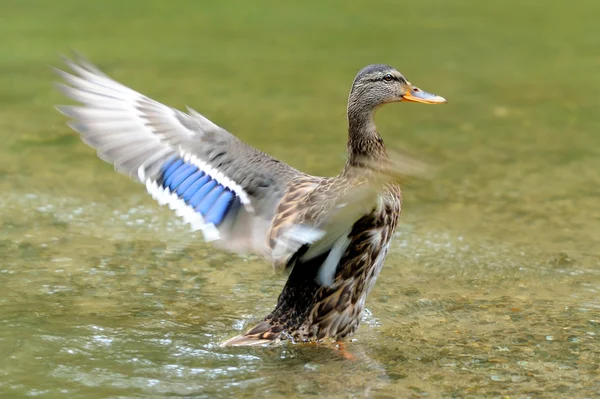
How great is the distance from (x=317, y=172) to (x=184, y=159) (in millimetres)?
2676

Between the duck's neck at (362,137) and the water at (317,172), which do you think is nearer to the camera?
the water at (317,172)

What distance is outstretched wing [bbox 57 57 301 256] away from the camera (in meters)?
5.32

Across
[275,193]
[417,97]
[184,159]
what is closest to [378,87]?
[417,97]

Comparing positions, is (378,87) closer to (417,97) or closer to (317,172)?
(417,97)

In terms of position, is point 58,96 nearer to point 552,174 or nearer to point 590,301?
point 552,174

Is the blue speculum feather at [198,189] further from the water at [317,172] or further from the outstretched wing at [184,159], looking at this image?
the water at [317,172]

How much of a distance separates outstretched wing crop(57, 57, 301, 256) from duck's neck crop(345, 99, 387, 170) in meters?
0.36

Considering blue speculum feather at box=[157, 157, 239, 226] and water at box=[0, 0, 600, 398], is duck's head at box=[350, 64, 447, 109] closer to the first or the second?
blue speculum feather at box=[157, 157, 239, 226]

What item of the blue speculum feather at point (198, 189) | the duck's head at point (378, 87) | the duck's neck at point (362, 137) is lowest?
the blue speculum feather at point (198, 189)

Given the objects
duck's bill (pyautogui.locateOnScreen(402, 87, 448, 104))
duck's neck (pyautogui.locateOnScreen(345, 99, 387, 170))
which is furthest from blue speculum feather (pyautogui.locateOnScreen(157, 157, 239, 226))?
duck's bill (pyautogui.locateOnScreen(402, 87, 448, 104))

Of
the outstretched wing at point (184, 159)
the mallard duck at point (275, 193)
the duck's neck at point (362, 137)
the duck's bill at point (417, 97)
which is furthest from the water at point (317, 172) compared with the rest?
the duck's bill at point (417, 97)

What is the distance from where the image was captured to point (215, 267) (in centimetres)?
667

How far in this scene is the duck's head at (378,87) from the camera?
18.9 ft

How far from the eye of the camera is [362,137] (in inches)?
225
